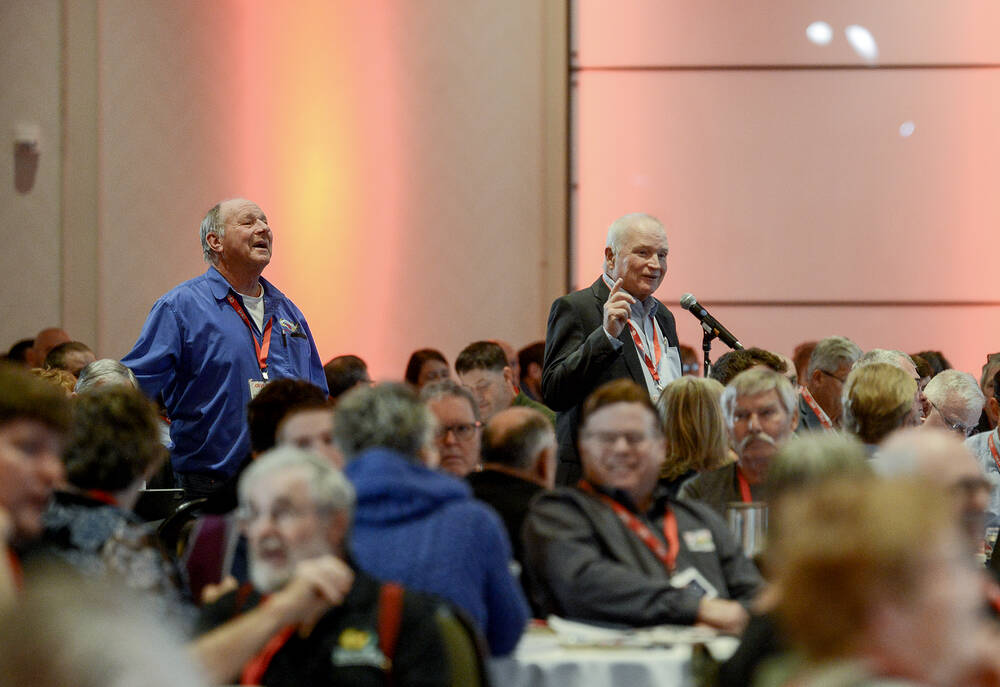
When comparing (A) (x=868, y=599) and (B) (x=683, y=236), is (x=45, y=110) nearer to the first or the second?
(B) (x=683, y=236)

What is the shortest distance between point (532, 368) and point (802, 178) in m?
2.04

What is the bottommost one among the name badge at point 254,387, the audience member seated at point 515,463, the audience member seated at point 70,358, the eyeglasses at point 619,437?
the audience member seated at point 515,463

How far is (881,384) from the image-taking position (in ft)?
13.4

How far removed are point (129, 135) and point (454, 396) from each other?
182 inches

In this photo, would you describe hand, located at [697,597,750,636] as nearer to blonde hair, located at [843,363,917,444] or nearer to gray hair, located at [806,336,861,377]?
blonde hair, located at [843,363,917,444]

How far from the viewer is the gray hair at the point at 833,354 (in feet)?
18.3

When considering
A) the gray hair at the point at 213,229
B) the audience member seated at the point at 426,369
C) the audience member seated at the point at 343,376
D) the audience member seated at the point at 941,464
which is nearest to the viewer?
the audience member seated at the point at 941,464

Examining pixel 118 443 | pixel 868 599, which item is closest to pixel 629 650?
pixel 118 443

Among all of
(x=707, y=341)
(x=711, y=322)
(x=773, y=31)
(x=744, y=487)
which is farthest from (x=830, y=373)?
(x=773, y=31)

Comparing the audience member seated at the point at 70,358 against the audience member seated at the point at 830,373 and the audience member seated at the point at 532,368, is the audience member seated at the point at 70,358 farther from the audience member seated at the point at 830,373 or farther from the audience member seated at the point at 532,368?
the audience member seated at the point at 830,373

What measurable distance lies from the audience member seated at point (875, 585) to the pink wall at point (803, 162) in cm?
659

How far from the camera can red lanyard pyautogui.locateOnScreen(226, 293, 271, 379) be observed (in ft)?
15.7

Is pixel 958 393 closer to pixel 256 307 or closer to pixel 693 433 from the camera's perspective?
pixel 693 433

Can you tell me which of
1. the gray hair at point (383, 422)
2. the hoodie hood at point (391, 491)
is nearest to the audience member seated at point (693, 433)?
the gray hair at point (383, 422)
